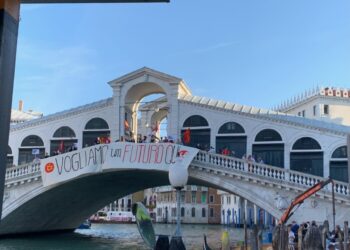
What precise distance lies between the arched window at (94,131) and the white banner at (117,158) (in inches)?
135

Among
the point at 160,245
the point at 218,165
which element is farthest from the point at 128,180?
the point at 160,245

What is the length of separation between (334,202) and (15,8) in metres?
17.0

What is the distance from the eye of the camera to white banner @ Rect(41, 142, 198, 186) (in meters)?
20.2

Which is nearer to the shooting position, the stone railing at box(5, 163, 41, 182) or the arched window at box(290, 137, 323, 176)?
the arched window at box(290, 137, 323, 176)

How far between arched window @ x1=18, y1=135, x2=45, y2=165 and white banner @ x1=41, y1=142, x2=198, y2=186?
4.61 m

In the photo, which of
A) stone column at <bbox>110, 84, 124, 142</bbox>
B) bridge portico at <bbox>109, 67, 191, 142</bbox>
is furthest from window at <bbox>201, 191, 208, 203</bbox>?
stone column at <bbox>110, 84, 124, 142</bbox>

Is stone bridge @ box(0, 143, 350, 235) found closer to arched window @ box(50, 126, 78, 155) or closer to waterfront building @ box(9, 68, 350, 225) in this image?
waterfront building @ box(9, 68, 350, 225)

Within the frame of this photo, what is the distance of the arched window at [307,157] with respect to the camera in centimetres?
2200

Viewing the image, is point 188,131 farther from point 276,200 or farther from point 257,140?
point 276,200

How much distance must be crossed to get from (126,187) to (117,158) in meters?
6.92

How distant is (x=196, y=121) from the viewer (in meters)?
23.8

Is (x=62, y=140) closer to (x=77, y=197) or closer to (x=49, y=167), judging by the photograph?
(x=77, y=197)

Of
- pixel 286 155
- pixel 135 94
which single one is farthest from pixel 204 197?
pixel 286 155

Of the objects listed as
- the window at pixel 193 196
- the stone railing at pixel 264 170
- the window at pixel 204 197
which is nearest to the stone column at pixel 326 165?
the stone railing at pixel 264 170
